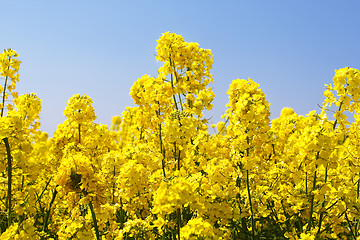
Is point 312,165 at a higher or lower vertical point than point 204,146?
lower

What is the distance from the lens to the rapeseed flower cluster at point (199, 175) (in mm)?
3361

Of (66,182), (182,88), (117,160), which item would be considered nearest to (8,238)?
(66,182)

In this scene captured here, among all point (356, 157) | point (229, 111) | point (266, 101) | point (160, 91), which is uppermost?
point (160, 91)

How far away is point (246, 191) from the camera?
4062mm

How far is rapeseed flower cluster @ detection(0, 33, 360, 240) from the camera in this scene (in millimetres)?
3361

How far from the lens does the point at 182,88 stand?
5.86 metres

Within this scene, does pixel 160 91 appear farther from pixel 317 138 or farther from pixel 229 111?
pixel 317 138

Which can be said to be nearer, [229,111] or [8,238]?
[8,238]

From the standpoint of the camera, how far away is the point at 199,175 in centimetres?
345

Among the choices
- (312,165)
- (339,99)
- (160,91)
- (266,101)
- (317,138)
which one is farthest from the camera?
(160,91)

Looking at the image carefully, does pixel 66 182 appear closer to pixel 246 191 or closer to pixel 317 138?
pixel 246 191

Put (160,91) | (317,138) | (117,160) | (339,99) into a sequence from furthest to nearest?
Result: (160,91) < (117,160) < (339,99) < (317,138)

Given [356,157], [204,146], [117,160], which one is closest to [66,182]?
[117,160]

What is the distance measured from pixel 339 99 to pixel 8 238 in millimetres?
3773
